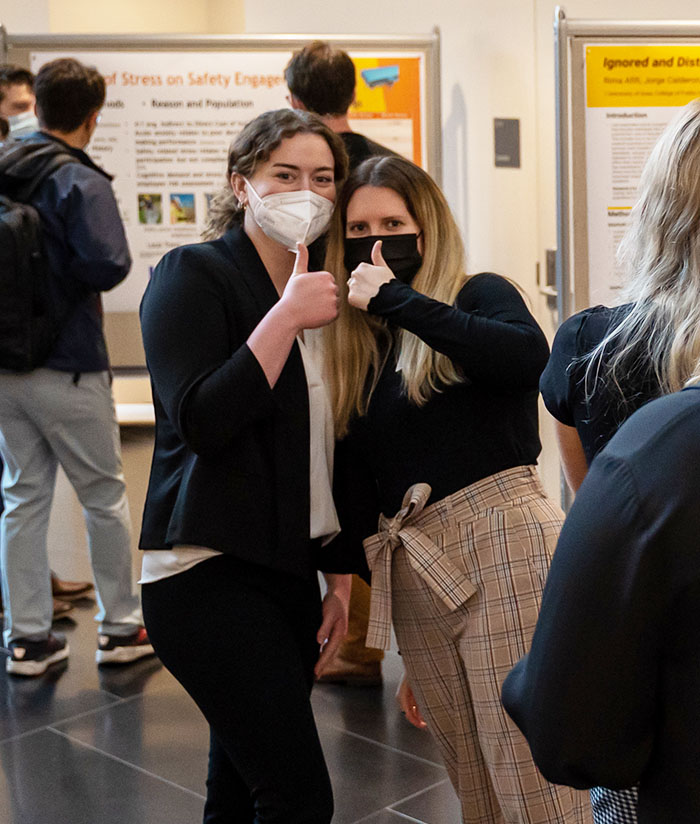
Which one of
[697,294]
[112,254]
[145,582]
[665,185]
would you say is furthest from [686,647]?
[112,254]

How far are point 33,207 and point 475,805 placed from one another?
2.18 m

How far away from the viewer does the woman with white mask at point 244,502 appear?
1.39m

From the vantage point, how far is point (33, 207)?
3010 millimetres

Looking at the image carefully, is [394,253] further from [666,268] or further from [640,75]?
[640,75]

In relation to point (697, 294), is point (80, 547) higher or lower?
lower

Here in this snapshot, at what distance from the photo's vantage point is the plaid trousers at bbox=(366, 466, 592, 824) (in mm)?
1512

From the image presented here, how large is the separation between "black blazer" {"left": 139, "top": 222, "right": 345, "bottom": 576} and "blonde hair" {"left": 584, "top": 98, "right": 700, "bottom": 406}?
0.50m

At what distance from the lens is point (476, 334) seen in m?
1.54

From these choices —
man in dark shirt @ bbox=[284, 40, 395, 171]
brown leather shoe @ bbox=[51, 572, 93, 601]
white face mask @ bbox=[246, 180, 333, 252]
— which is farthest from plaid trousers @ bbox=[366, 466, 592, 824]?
brown leather shoe @ bbox=[51, 572, 93, 601]

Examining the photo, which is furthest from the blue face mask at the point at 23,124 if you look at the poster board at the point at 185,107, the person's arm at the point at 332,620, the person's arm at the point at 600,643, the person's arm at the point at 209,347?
the person's arm at the point at 600,643

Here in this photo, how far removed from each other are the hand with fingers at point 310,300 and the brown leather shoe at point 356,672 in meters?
1.82

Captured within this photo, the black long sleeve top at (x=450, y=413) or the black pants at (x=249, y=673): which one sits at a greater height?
the black long sleeve top at (x=450, y=413)

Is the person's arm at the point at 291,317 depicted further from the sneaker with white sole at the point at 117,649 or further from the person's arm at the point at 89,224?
the sneaker with white sole at the point at 117,649

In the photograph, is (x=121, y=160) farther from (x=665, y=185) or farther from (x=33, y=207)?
(x=665, y=185)
